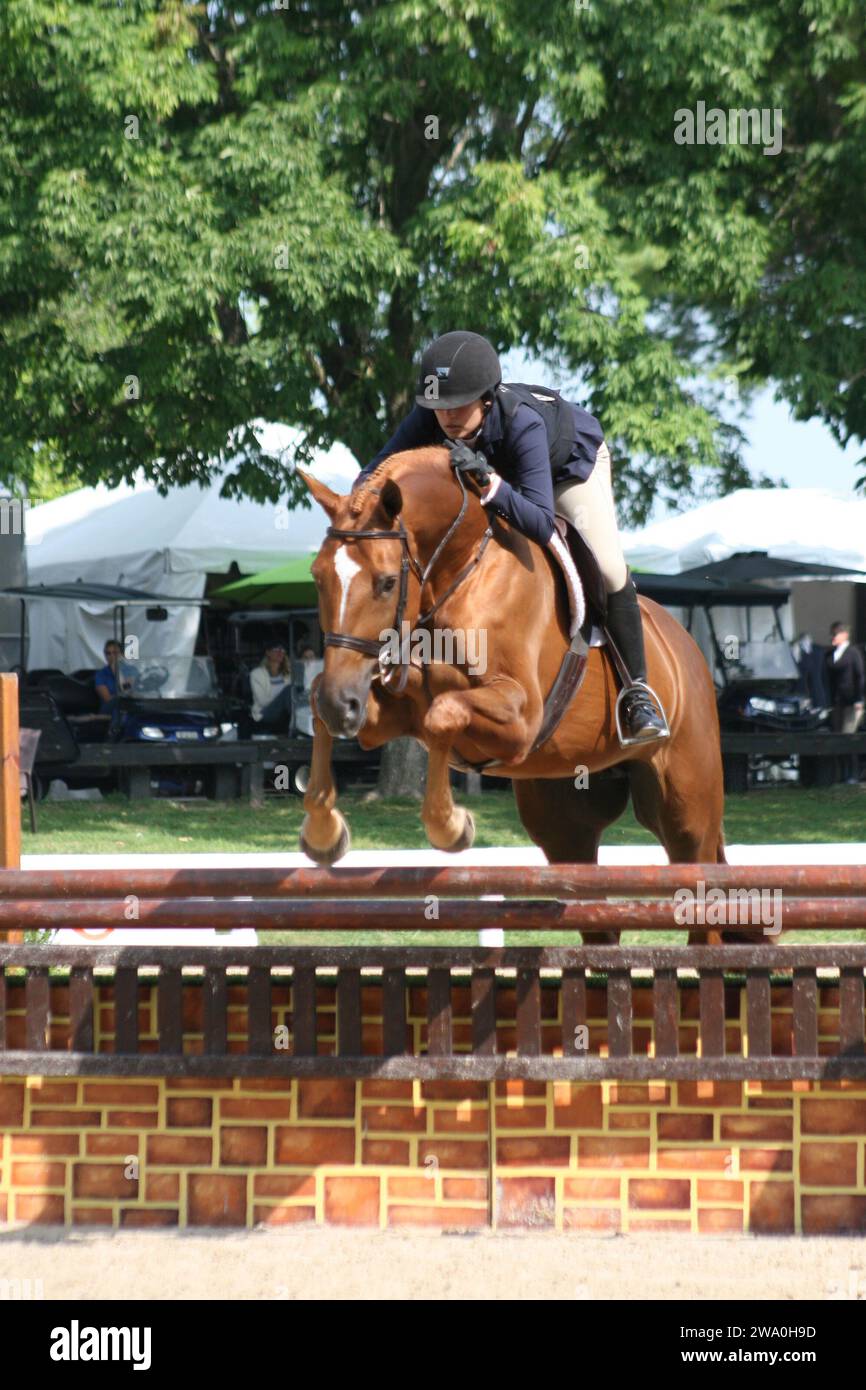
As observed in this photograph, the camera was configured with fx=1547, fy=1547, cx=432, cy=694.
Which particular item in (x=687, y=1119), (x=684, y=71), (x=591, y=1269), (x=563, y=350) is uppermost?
(x=684, y=71)

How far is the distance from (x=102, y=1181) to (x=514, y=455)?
2.39 m

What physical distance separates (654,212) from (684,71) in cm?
120

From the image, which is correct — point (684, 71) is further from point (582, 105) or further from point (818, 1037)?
point (818, 1037)

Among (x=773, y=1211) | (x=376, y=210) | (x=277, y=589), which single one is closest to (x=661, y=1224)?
(x=773, y=1211)

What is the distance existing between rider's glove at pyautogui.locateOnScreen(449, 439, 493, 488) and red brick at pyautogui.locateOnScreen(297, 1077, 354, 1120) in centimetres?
173

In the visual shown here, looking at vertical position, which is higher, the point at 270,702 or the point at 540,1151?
the point at 270,702

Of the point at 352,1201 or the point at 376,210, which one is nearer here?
the point at 352,1201

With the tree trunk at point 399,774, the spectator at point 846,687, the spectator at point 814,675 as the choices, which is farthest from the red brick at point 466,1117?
the spectator at point 814,675

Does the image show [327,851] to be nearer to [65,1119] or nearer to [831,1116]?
[65,1119]

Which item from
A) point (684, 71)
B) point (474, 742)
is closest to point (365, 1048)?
point (474, 742)

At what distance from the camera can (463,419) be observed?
4590mm

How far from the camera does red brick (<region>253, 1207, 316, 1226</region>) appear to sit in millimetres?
4234

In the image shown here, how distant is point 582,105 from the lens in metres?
13.3

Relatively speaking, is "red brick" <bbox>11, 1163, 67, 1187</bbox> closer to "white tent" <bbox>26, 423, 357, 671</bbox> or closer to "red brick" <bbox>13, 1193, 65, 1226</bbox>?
"red brick" <bbox>13, 1193, 65, 1226</bbox>
